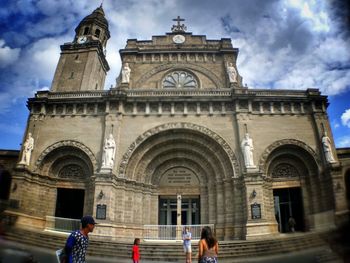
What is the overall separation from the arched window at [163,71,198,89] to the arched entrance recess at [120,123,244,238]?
6.91 metres

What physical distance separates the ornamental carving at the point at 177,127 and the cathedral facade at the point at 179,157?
0.08 m

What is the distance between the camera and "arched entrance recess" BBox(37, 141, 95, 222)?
21141 mm

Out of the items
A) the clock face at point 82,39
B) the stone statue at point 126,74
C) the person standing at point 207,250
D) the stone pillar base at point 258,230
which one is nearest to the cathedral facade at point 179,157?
the stone pillar base at point 258,230

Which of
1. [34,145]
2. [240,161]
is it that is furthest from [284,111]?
[34,145]

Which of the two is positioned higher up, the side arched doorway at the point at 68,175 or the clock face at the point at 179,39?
the clock face at the point at 179,39

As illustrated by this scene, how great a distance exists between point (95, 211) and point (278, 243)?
1198 centimetres

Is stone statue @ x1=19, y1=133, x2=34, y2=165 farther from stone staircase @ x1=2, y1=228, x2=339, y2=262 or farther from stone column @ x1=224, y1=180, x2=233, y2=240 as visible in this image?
stone column @ x1=224, y1=180, x2=233, y2=240

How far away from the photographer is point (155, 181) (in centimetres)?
2222

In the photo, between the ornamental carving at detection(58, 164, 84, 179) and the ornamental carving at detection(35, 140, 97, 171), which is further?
the ornamental carving at detection(58, 164, 84, 179)

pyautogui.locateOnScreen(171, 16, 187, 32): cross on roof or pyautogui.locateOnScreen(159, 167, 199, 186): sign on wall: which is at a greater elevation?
pyautogui.locateOnScreen(171, 16, 187, 32): cross on roof

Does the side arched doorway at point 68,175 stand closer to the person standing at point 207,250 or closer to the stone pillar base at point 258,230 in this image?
the stone pillar base at point 258,230

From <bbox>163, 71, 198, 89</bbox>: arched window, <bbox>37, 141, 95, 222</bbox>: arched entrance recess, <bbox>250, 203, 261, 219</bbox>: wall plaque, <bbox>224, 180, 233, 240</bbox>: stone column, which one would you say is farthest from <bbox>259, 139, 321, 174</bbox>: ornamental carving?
<bbox>37, 141, 95, 222</bbox>: arched entrance recess

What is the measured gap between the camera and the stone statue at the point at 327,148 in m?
19.7

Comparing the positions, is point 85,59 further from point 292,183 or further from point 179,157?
point 292,183
